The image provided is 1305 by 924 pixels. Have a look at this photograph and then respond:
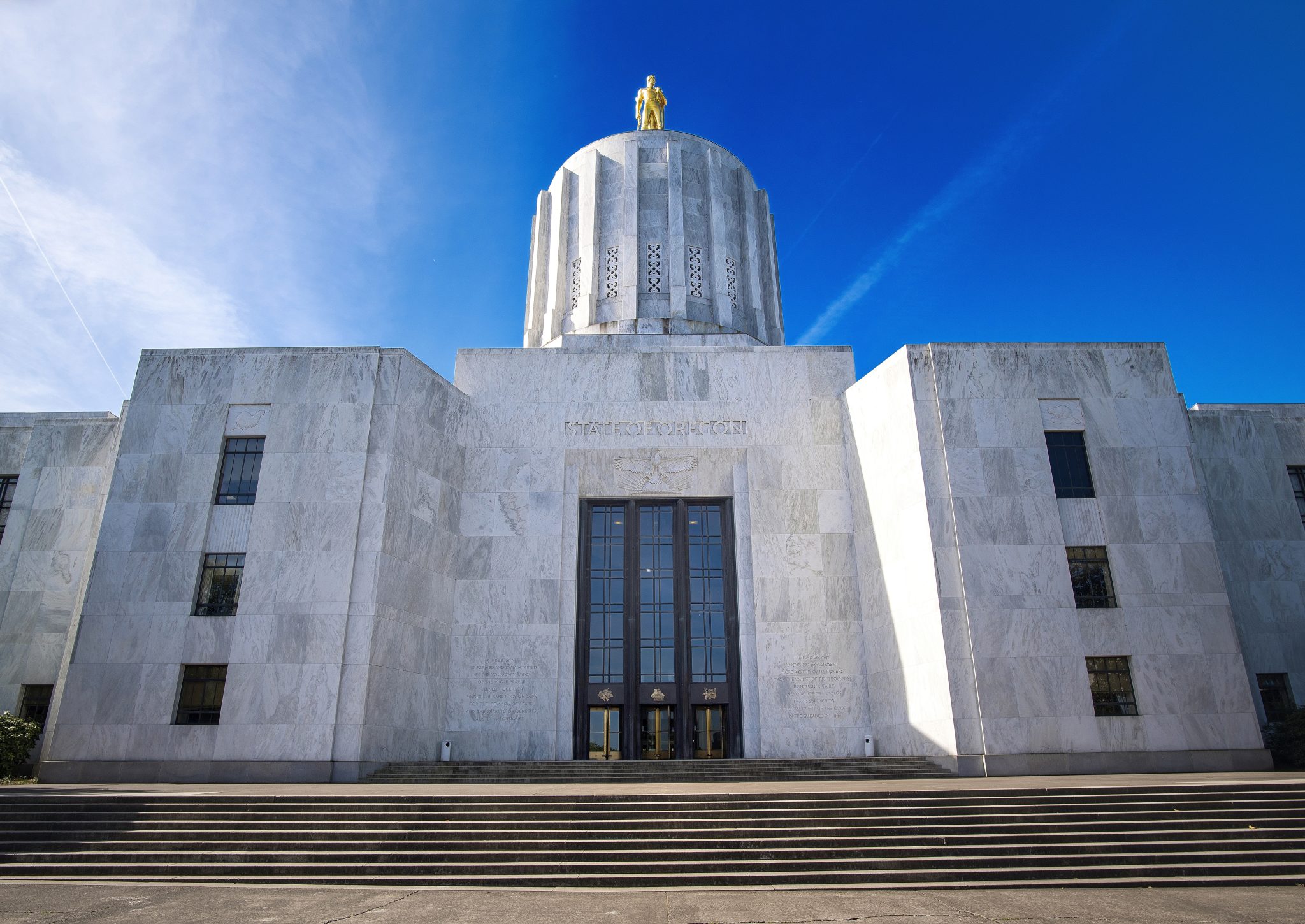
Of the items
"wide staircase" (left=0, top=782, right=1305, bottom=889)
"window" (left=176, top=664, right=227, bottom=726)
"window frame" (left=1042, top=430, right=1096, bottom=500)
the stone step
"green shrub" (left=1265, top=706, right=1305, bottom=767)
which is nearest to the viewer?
"wide staircase" (left=0, top=782, right=1305, bottom=889)

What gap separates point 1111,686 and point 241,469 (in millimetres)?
24527

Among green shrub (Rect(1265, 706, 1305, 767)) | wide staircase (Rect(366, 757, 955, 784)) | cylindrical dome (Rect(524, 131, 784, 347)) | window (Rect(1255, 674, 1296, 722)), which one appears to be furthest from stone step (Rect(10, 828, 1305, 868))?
cylindrical dome (Rect(524, 131, 784, 347))

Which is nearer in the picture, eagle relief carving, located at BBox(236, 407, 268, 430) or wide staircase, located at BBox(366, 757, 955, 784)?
wide staircase, located at BBox(366, 757, 955, 784)

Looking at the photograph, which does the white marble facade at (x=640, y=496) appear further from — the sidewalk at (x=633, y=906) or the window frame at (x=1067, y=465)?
the sidewalk at (x=633, y=906)

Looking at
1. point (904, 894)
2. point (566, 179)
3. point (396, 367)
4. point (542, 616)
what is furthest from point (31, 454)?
point (904, 894)

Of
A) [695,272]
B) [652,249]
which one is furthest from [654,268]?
[695,272]

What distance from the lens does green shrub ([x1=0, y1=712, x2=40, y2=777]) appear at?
829 inches

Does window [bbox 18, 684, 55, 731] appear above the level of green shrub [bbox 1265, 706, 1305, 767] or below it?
above

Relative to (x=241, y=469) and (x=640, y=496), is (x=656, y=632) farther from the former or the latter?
(x=241, y=469)

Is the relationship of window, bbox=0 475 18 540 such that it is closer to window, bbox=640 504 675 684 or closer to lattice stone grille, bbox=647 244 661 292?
window, bbox=640 504 675 684

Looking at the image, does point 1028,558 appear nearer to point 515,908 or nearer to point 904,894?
point 904,894

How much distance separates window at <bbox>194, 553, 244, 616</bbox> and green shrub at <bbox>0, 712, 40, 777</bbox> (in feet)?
18.0

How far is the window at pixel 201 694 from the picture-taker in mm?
20859

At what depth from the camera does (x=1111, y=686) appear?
2073 cm
